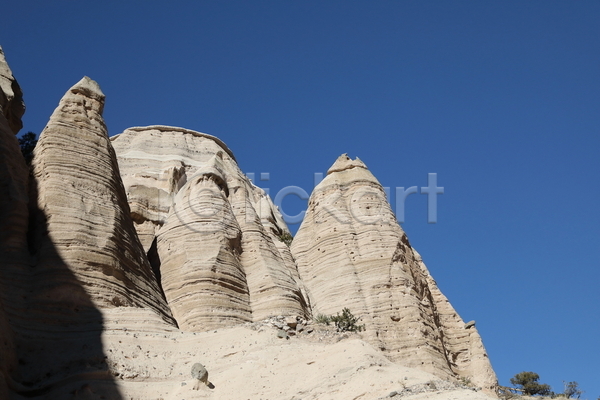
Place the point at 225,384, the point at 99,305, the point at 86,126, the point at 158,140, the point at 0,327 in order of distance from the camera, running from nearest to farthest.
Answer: the point at 0,327, the point at 225,384, the point at 99,305, the point at 86,126, the point at 158,140

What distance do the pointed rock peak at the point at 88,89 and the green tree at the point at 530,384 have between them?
31847 millimetres

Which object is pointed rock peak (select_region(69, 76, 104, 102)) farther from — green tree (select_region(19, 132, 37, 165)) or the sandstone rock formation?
green tree (select_region(19, 132, 37, 165))

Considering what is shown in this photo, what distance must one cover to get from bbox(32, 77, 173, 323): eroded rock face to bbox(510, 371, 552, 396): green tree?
31427 millimetres

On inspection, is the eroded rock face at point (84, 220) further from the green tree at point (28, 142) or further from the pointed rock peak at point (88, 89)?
the green tree at point (28, 142)

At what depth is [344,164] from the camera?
3822 cm

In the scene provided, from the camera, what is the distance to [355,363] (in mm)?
17703

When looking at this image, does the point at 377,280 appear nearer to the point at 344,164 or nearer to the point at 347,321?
the point at 347,321

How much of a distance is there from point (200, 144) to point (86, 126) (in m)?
20.9

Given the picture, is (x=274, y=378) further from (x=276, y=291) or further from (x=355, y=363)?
(x=276, y=291)

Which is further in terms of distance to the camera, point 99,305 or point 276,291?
point 276,291

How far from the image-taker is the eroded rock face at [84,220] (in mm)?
20531

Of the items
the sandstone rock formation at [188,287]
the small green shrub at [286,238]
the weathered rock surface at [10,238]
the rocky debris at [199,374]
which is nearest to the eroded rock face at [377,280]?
the sandstone rock formation at [188,287]

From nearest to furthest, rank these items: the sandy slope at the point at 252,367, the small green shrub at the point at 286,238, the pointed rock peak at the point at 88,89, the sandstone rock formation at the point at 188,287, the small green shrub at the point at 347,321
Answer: the sandy slope at the point at 252,367 → the sandstone rock formation at the point at 188,287 → the small green shrub at the point at 347,321 → the pointed rock peak at the point at 88,89 → the small green shrub at the point at 286,238

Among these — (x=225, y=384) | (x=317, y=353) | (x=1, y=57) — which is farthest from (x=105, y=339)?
(x=1, y=57)
